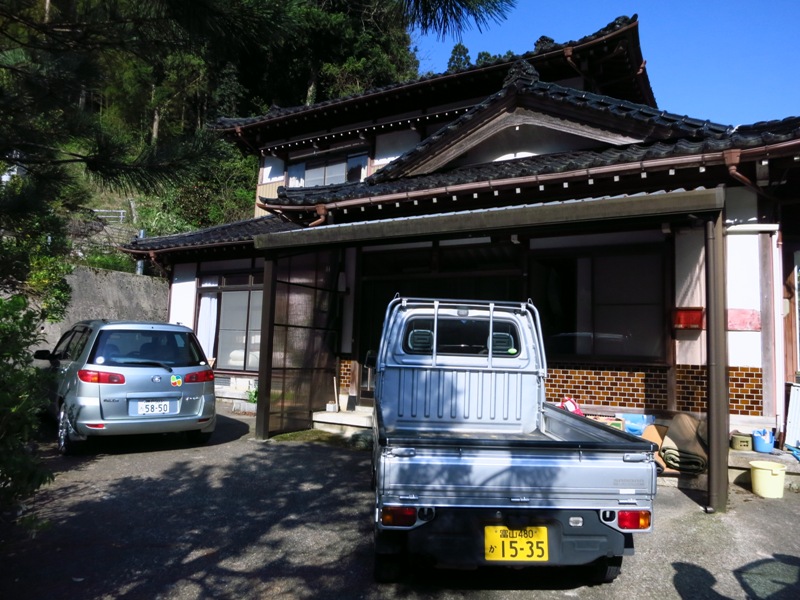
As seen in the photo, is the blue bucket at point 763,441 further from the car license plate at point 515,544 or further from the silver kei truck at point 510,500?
the car license plate at point 515,544

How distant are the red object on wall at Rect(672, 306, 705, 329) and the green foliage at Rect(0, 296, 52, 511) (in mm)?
6554

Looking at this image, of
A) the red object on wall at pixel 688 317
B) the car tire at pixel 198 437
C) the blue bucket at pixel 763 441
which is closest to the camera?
the blue bucket at pixel 763 441

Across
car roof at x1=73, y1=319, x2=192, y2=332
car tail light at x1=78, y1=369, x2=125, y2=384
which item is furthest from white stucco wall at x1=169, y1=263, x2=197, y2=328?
car tail light at x1=78, y1=369, x2=125, y2=384

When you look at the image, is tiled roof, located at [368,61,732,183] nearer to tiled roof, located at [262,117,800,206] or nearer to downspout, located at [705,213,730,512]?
tiled roof, located at [262,117,800,206]

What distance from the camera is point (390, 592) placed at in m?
3.41

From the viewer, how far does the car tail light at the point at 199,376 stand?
682 centimetres

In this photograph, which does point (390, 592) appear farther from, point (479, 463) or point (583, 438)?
point (583, 438)

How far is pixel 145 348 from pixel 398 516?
4.95 meters

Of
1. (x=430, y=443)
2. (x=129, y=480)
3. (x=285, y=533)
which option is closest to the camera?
(x=430, y=443)

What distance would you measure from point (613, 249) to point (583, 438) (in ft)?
13.4

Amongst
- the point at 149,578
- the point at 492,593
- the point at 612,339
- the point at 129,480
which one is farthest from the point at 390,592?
the point at 612,339

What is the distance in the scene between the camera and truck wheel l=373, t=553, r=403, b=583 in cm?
344

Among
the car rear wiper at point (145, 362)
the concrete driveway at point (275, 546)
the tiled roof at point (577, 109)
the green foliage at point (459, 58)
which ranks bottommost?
the concrete driveway at point (275, 546)

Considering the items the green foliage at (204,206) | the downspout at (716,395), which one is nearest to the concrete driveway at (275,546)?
the downspout at (716,395)
